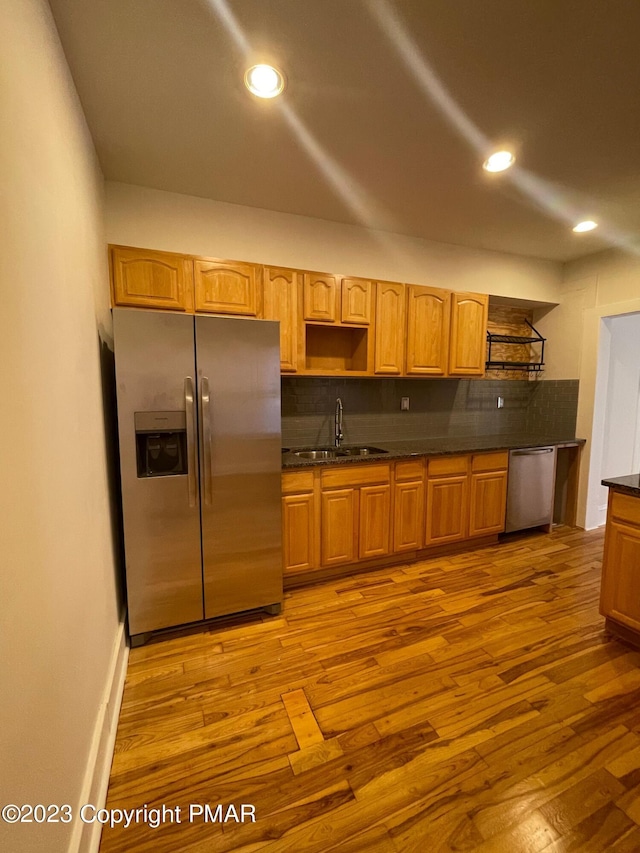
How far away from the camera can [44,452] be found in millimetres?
1003

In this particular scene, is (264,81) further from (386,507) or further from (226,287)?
(386,507)

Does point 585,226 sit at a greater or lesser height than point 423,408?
greater

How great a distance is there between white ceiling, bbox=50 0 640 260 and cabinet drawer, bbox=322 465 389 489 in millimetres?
1889

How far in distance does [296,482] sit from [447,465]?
52.7 inches

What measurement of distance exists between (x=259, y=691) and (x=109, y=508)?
46.4 inches

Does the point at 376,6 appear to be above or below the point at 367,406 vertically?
above

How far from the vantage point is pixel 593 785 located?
1.34 metres

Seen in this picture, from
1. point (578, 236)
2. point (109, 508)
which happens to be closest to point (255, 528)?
point (109, 508)

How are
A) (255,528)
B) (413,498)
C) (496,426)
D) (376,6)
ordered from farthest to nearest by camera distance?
(496,426) < (413,498) < (255,528) < (376,6)

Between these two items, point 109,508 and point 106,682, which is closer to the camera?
point 106,682

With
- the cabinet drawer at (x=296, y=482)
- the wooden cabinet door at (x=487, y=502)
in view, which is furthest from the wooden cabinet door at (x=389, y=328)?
the wooden cabinet door at (x=487, y=502)

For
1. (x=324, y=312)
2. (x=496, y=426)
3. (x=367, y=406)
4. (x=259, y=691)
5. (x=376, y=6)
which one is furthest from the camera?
(x=496, y=426)

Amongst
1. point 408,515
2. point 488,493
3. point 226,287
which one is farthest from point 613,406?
point 226,287

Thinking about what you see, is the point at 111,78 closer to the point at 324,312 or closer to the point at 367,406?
the point at 324,312
